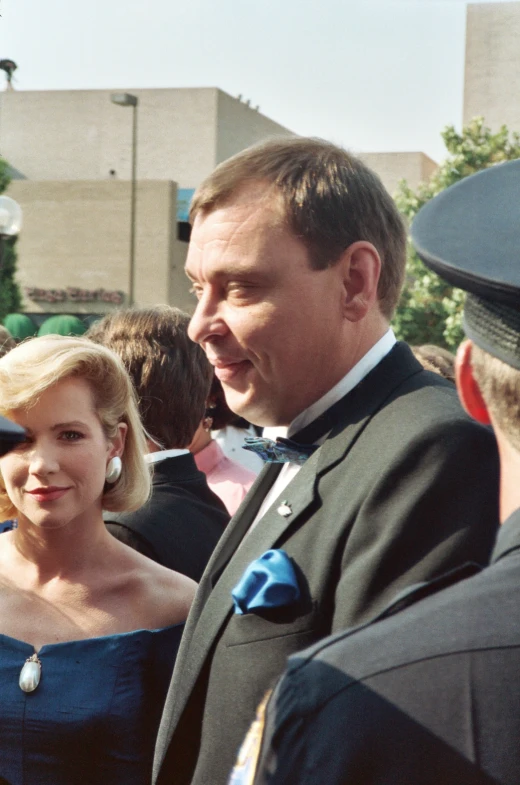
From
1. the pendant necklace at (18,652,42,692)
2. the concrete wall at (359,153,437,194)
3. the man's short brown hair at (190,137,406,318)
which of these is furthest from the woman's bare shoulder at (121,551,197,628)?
the concrete wall at (359,153,437,194)

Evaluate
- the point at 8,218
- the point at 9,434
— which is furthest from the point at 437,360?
the point at 8,218

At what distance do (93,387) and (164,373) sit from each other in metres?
0.51

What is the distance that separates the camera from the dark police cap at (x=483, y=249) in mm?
1263

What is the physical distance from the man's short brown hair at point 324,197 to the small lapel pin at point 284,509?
51cm

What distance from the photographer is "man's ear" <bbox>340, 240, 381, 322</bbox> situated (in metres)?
2.30

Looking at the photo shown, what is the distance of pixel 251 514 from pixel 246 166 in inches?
31.4

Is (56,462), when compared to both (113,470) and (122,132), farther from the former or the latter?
(122,132)

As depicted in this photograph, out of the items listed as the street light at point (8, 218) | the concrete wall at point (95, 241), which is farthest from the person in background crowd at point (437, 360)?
the concrete wall at point (95, 241)

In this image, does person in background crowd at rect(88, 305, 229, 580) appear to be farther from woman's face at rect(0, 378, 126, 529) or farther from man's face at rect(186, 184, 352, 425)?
man's face at rect(186, 184, 352, 425)

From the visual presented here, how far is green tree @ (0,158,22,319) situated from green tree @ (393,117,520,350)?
12415mm

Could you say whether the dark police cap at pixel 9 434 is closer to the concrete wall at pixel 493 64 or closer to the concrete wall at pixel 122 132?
the concrete wall at pixel 493 64

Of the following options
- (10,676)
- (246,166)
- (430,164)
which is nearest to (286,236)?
(246,166)

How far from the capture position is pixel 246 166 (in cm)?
237

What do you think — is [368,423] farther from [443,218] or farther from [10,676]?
[10,676]
